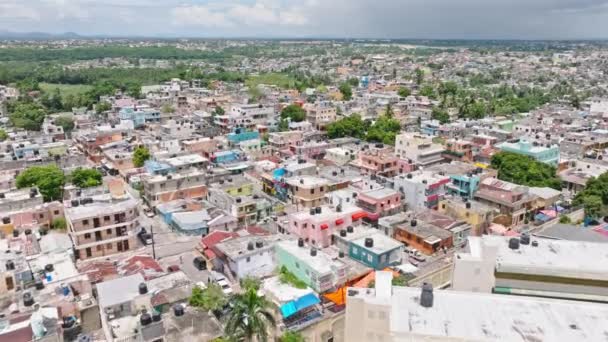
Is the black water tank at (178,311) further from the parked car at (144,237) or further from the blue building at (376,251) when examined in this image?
the parked car at (144,237)

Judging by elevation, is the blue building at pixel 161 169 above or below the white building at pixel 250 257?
above

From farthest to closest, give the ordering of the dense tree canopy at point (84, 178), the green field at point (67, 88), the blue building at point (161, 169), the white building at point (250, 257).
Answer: the green field at point (67, 88), the dense tree canopy at point (84, 178), the blue building at point (161, 169), the white building at point (250, 257)

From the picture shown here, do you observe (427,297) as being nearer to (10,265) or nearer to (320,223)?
(320,223)

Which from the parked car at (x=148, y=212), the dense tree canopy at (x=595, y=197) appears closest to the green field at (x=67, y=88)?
the parked car at (x=148, y=212)

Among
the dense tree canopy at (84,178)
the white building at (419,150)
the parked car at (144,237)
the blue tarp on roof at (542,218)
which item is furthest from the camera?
the white building at (419,150)

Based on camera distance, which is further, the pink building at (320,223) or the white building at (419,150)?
the white building at (419,150)
